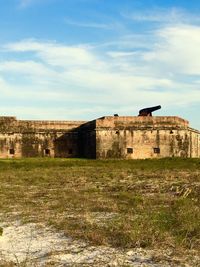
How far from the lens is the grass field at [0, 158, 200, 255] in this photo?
6438mm

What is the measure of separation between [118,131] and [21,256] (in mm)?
24138

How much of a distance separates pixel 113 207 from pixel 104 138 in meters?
20.4

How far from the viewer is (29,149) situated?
3209 centimetres

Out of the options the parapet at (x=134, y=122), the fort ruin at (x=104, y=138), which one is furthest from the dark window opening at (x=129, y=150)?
the parapet at (x=134, y=122)

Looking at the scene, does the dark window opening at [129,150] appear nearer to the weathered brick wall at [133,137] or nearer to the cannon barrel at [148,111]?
the weathered brick wall at [133,137]

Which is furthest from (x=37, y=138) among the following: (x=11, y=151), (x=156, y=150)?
(x=156, y=150)

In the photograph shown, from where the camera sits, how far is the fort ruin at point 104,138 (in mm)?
29594

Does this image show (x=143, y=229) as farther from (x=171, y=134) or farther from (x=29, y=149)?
(x=29, y=149)

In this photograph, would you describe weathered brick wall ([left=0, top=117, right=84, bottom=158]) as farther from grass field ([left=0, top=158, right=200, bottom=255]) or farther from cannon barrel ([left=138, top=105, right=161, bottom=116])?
grass field ([left=0, top=158, right=200, bottom=255])

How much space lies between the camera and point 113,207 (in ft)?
30.4

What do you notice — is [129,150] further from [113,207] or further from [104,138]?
[113,207]

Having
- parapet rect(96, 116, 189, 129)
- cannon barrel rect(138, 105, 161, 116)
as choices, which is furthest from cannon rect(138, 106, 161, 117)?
parapet rect(96, 116, 189, 129)

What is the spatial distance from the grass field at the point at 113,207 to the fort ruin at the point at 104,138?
12389 mm

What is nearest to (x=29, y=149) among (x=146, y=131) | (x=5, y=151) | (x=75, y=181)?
(x=5, y=151)
